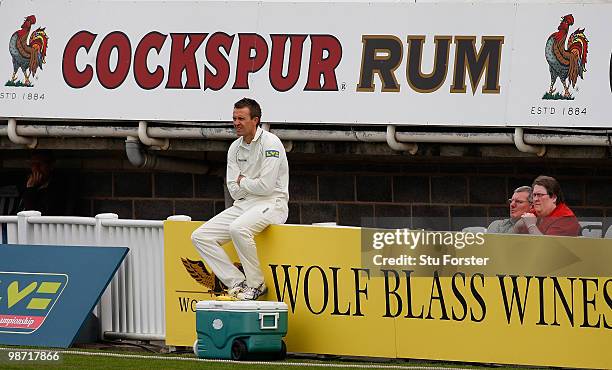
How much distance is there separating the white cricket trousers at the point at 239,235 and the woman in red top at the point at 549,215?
1.85m

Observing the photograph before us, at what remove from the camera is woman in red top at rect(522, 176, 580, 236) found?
1071 cm

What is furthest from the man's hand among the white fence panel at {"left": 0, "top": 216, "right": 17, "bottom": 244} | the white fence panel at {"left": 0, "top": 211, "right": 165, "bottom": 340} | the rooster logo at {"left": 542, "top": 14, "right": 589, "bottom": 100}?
the white fence panel at {"left": 0, "top": 216, "right": 17, "bottom": 244}

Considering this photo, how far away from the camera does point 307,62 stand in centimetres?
1609

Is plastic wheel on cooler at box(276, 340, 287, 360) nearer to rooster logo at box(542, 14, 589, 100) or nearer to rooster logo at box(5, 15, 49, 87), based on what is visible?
rooster logo at box(542, 14, 589, 100)

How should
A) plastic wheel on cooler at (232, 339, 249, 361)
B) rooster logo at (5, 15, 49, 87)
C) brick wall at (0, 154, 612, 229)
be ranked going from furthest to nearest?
rooster logo at (5, 15, 49, 87) < brick wall at (0, 154, 612, 229) < plastic wheel on cooler at (232, 339, 249, 361)

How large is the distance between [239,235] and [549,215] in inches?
85.0

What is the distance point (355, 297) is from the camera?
11.2 metres

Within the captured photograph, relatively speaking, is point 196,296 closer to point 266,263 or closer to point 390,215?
point 266,263

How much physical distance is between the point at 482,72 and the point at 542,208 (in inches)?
179

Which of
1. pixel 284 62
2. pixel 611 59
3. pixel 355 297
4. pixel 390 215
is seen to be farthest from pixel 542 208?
pixel 390 215

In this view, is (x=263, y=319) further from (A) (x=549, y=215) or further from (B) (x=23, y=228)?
(B) (x=23, y=228)

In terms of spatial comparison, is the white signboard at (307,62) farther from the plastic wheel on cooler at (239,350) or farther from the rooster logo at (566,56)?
the plastic wheel on cooler at (239,350)

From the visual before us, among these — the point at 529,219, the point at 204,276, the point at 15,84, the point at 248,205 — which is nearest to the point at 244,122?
the point at 248,205

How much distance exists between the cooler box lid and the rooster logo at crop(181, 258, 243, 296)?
2.19ft
